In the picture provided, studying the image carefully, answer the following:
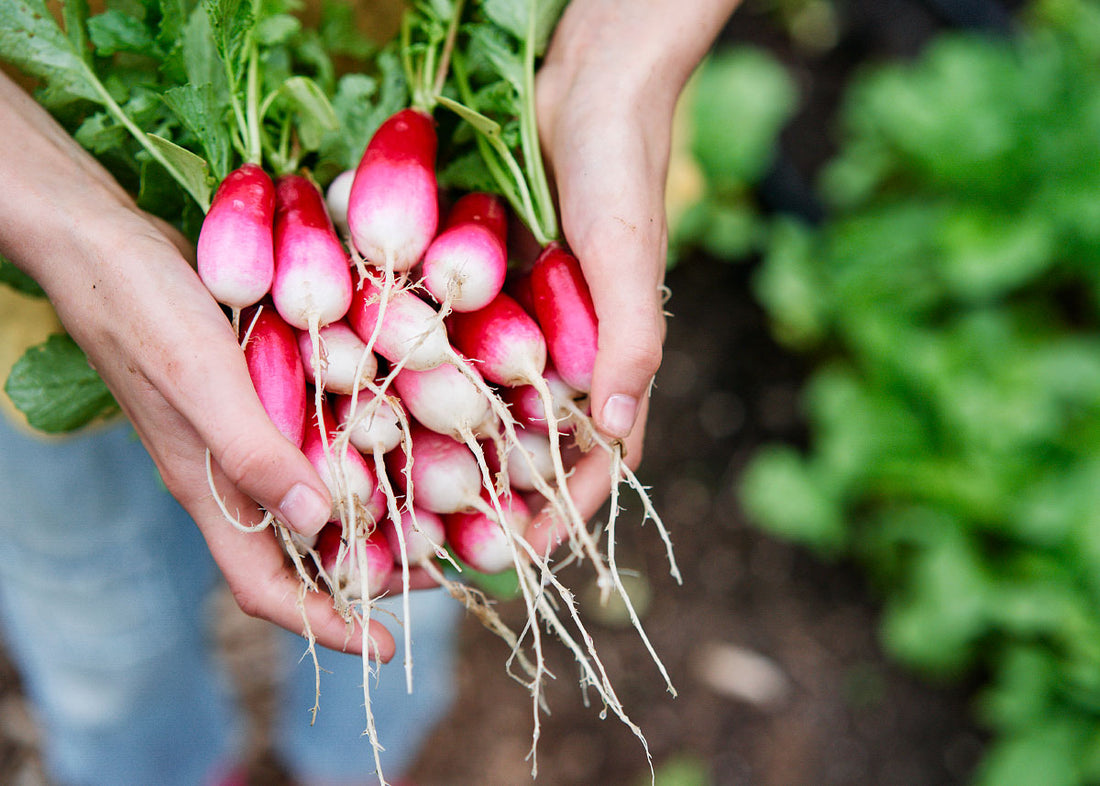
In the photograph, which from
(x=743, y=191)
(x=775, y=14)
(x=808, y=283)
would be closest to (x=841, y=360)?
(x=808, y=283)

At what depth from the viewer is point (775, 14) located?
324cm

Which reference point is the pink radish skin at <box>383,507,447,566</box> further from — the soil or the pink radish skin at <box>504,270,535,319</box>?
the soil

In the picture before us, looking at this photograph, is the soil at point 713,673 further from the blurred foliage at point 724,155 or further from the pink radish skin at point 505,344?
the pink radish skin at point 505,344

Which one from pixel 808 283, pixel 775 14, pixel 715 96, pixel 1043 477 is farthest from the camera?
pixel 775 14

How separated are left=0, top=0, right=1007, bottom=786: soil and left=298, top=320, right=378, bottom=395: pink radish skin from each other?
1.46m

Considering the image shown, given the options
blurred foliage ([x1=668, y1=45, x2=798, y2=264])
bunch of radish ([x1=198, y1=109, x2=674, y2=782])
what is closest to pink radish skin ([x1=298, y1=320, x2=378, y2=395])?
bunch of radish ([x1=198, y1=109, x2=674, y2=782])

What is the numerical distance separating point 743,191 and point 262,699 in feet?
7.62

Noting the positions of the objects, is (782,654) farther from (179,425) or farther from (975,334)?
(179,425)

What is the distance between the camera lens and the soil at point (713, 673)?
86.3 inches

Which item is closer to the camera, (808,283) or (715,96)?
(808,283)

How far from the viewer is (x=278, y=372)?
0.97 m

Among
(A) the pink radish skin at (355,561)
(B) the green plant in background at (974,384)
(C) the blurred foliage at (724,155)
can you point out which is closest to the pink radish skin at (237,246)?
(A) the pink radish skin at (355,561)

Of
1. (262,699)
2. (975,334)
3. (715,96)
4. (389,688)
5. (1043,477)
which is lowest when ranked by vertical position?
(262,699)

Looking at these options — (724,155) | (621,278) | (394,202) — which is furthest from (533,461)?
(724,155)
